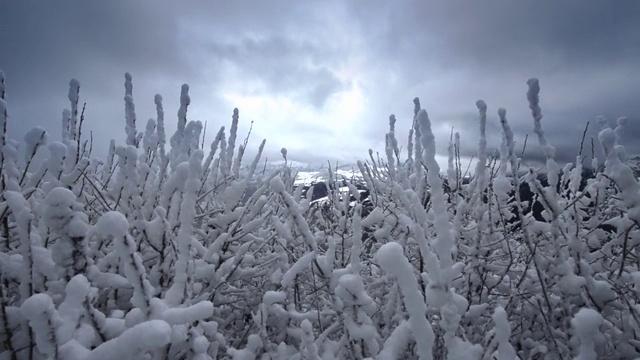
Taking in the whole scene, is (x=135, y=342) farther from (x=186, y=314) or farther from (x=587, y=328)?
(x=587, y=328)

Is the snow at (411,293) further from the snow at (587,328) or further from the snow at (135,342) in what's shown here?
the snow at (135,342)

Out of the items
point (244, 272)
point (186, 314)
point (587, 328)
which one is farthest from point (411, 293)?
point (244, 272)

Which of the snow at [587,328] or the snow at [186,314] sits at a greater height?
the snow at [186,314]

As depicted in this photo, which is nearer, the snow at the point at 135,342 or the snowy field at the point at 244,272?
the snow at the point at 135,342

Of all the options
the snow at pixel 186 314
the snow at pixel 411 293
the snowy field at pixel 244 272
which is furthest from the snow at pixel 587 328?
the snow at pixel 186 314

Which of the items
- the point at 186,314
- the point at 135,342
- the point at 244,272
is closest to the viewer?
the point at 135,342

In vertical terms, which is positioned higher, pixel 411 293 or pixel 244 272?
pixel 411 293

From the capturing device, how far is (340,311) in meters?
1.71

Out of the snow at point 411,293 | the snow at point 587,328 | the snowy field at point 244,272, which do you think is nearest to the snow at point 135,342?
the snowy field at point 244,272

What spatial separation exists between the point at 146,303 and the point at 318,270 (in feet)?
3.25

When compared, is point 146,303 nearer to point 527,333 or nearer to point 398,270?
point 398,270

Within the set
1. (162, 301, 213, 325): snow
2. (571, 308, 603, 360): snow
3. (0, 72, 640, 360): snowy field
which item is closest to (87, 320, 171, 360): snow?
(0, 72, 640, 360): snowy field

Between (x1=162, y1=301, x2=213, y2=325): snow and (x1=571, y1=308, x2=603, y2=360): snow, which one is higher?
(x1=162, y1=301, x2=213, y2=325): snow

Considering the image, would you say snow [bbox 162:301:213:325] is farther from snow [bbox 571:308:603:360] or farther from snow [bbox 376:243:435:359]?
snow [bbox 571:308:603:360]
